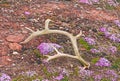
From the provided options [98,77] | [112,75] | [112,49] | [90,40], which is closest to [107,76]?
[112,75]

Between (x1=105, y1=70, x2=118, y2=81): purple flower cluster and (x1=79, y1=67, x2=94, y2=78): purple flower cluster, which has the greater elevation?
(x1=79, y1=67, x2=94, y2=78): purple flower cluster

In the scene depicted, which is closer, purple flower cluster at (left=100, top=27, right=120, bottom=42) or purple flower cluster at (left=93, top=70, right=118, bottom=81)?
purple flower cluster at (left=93, top=70, right=118, bottom=81)

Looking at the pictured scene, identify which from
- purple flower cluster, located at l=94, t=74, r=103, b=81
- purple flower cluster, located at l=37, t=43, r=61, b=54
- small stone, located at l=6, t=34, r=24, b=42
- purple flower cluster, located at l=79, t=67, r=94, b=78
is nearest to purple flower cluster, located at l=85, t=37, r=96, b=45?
purple flower cluster, located at l=37, t=43, r=61, b=54

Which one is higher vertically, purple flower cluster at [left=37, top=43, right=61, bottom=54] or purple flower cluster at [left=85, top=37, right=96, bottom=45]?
purple flower cluster at [left=37, top=43, right=61, bottom=54]

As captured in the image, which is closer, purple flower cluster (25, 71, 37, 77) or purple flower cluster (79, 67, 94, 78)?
purple flower cluster (25, 71, 37, 77)

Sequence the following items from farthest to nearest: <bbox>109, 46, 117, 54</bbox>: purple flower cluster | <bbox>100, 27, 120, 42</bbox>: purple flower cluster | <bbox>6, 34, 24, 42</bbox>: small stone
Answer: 1. <bbox>100, 27, 120, 42</bbox>: purple flower cluster
2. <bbox>109, 46, 117, 54</bbox>: purple flower cluster
3. <bbox>6, 34, 24, 42</bbox>: small stone

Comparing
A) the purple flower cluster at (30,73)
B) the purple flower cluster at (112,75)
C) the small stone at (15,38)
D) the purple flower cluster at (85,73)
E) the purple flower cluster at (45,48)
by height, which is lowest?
the purple flower cluster at (112,75)

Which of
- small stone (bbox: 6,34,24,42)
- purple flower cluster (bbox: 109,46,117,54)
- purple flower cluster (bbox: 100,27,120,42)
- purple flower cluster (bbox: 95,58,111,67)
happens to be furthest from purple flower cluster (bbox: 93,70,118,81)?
small stone (bbox: 6,34,24,42)

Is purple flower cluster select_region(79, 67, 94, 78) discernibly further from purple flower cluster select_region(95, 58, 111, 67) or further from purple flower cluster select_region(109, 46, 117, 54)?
purple flower cluster select_region(109, 46, 117, 54)

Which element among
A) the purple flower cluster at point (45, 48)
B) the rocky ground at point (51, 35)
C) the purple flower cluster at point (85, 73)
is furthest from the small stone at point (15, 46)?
the purple flower cluster at point (85, 73)

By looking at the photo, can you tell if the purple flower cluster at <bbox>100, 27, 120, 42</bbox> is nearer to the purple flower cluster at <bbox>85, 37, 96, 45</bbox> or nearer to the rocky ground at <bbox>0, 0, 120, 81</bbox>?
the rocky ground at <bbox>0, 0, 120, 81</bbox>

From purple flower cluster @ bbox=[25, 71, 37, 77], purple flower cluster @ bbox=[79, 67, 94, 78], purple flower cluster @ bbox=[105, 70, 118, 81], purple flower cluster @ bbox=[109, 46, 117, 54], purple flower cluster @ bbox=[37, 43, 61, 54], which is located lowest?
purple flower cluster @ bbox=[105, 70, 118, 81]

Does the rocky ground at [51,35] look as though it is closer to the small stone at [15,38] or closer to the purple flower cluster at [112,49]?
the small stone at [15,38]

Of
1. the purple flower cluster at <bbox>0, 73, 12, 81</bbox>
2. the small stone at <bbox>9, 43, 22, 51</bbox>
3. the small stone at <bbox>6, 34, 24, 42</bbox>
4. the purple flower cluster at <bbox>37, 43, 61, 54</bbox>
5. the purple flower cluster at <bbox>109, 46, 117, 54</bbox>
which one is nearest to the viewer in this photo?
the purple flower cluster at <bbox>0, 73, 12, 81</bbox>
